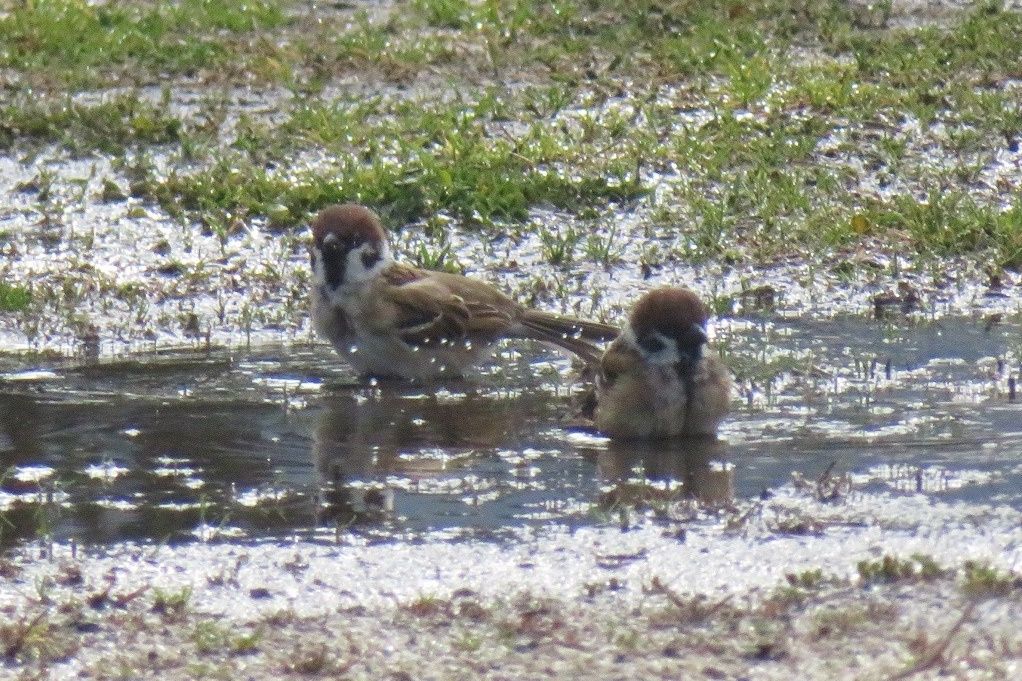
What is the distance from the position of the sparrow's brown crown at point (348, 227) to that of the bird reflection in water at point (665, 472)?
6.11ft

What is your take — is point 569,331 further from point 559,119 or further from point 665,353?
point 559,119

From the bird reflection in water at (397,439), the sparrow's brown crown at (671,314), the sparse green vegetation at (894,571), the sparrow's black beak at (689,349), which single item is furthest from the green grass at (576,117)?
the sparse green vegetation at (894,571)

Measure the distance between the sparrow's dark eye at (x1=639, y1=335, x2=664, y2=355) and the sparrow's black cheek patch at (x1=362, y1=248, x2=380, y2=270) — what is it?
173 centimetres

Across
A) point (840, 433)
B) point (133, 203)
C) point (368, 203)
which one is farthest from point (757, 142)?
point (840, 433)

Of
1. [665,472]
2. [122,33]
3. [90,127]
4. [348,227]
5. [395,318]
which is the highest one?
[122,33]

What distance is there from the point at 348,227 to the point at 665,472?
235 centimetres

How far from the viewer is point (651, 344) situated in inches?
293

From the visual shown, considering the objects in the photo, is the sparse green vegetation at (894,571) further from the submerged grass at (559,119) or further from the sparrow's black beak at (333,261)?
the submerged grass at (559,119)

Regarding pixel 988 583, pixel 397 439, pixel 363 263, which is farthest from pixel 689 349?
pixel 988 583

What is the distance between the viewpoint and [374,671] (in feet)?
16.3

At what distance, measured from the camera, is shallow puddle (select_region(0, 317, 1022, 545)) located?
253 inches

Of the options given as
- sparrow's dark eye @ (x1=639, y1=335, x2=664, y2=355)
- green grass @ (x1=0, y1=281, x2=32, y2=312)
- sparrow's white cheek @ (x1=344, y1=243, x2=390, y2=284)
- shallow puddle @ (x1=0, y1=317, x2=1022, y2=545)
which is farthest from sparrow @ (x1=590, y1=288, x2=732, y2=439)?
green grass @ (x1=0, y1=281, x2=32, y2=312)

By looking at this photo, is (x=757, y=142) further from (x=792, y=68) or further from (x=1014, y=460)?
(x=1014, y=460)

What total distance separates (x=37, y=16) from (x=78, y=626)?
9.03 m
